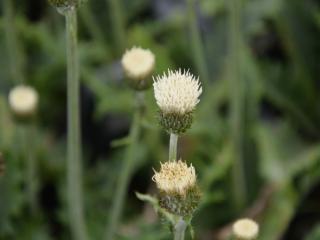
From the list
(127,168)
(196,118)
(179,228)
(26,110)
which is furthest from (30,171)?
(179,228)

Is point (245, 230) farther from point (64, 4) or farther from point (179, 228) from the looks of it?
point (64, 4)

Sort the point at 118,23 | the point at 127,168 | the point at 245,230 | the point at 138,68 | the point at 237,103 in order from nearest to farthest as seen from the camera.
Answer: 1. the point at 245,230
2. the point at 138,68
3. the point at 127,168
4. the point at 237,103
5. the point at 118,23

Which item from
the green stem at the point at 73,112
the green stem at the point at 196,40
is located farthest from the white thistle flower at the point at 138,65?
the green stem at the point at 196,40

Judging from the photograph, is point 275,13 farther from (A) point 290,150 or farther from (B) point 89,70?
(B) point 89,70

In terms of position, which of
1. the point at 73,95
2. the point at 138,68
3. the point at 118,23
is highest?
the point at 118,23

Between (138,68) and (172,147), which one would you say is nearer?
(172,147)

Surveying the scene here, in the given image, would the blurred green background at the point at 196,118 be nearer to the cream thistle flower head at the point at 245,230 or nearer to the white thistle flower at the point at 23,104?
the white thistle flower at the point at 23,104

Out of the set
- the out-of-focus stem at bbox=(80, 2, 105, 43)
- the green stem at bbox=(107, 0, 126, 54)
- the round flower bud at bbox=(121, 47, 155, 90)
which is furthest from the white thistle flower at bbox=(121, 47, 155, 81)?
the out-of-focus stem at bbox=(80, 2, 105, 43)
